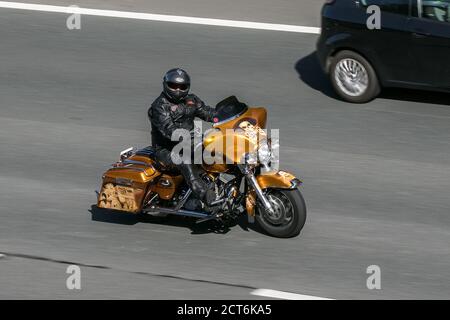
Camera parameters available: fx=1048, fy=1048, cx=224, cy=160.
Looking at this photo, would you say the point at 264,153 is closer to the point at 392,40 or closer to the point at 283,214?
the point at 283,214

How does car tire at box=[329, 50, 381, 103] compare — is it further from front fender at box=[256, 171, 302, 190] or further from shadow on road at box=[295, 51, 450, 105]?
front fender at box=[256, 171, 302, 190]

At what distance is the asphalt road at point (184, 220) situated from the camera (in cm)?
983

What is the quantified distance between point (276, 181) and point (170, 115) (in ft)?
4.18

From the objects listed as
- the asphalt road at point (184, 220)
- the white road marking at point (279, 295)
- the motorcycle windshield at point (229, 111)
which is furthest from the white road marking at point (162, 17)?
the white road marking at point (279, 295)

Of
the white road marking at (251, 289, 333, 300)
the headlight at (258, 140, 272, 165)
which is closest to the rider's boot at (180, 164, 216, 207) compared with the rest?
the headlight at (258, 140, 272, 165)

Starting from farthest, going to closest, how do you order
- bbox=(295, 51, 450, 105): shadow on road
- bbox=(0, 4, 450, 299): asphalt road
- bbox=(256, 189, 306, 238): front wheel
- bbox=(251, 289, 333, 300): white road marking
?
bbox=(295, 51, 450, 105): shadow on road < bbox=(256, 189, 306, 238): front wheel < bbox=(0, 4, 450, 299): asphalt road < bbox=(251, 289, 333, 300): white road marking

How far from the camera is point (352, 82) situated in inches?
578

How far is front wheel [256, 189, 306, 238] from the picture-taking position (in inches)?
408

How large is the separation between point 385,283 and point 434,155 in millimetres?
3637

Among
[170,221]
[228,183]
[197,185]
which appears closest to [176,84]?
[197,185]

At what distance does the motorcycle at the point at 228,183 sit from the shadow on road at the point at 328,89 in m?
4.43

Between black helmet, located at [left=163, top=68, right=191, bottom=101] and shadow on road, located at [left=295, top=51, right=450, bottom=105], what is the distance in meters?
4.78

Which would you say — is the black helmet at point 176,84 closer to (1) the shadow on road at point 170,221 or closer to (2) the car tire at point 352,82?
(1) the shadow on road at point 170,221

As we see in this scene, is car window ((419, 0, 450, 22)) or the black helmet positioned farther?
car window ((419, 0, 450, 22))
